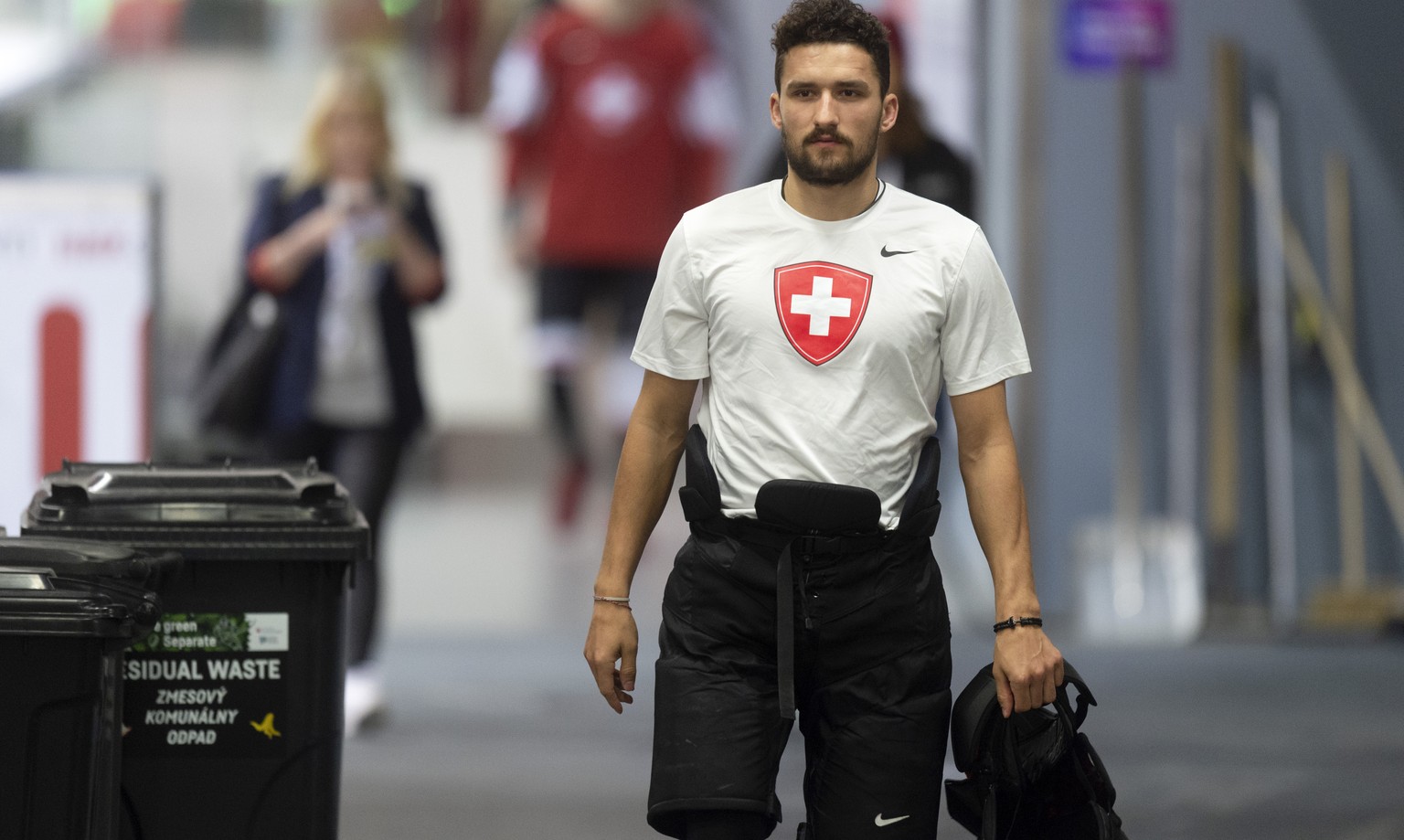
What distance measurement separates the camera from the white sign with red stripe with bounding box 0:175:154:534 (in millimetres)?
6426

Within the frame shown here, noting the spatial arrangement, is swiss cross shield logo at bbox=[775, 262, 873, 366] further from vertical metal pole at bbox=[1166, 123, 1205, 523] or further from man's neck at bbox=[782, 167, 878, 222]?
vertical metal pole at bbox=[1166, 123, 1205, 523]

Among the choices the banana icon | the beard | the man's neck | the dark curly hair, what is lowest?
the banana icon

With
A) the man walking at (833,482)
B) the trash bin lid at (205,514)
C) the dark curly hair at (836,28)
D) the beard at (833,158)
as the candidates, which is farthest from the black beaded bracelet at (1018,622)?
the trash bin lid at (205,514)

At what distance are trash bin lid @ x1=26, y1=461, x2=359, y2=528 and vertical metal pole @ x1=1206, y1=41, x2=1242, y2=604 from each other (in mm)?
5757

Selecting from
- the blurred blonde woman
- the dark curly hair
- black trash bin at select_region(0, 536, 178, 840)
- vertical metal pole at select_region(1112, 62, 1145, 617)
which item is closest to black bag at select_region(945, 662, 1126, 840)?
the dark curly hair

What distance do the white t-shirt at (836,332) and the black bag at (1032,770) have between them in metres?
0.36

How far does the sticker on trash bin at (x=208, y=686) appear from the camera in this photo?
3941mm

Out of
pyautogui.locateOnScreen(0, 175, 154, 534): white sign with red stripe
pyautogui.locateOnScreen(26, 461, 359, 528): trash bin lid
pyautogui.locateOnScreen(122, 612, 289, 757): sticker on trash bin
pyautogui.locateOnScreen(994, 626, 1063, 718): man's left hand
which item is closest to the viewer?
pyautogui.locateOnScreen(994, 626, 1063, 718): man's left hand

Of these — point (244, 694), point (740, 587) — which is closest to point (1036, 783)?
point (740, 587)

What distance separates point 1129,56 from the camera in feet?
29.5

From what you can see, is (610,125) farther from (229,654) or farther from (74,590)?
(74,590)

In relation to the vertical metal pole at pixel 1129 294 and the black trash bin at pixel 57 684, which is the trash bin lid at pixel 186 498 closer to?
the black trash bin at pixel 57 684

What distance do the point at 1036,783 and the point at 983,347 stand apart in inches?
28.3

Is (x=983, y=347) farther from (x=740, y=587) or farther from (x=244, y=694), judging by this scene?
(x=244, y=694)
